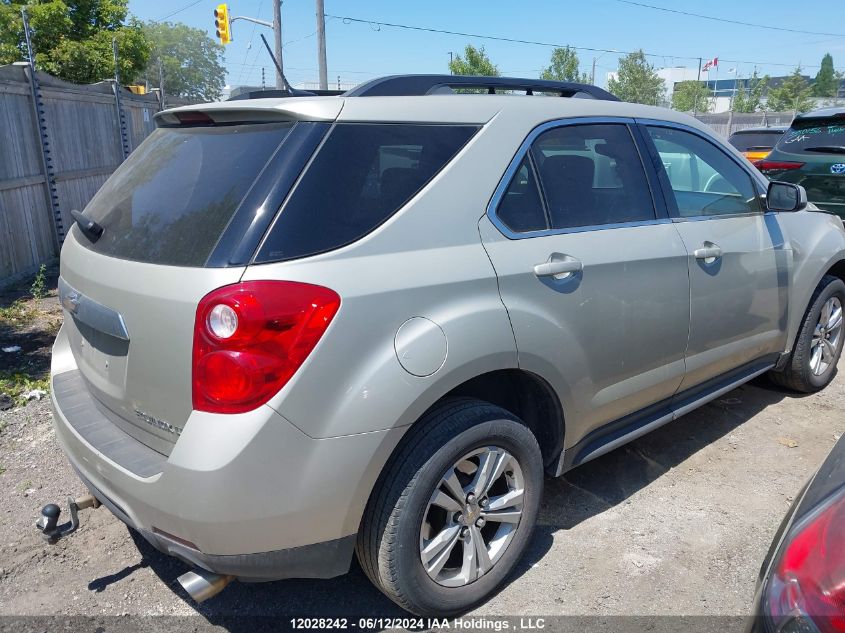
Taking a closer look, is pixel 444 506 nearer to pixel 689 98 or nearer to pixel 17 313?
pixel 17 313

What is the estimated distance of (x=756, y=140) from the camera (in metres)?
14.2

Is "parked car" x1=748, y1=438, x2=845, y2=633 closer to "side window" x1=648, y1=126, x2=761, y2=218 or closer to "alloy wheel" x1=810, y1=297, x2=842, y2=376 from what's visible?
"side window" x1=648, y1=126, x2=761, y2=218

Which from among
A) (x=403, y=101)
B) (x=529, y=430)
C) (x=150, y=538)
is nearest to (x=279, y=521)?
(x=150, y=538)

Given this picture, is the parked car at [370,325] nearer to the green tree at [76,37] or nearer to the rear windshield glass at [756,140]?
the rear windshield glass at [756,140]

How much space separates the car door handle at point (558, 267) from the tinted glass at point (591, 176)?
167 mm

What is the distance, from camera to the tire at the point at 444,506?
228 cm

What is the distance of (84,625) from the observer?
8.39ft

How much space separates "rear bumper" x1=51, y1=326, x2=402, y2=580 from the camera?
6.49 ft

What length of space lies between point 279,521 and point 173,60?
89568mm

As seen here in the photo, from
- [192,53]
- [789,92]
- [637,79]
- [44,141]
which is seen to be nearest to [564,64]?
[637,79]

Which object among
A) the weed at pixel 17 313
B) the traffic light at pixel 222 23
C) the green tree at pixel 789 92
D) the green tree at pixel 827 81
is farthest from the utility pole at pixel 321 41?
the green tree at pixel 827 81

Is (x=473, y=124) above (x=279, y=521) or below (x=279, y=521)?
above

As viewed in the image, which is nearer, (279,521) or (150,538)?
(279,521)

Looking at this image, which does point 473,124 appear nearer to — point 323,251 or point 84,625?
point 323,251
